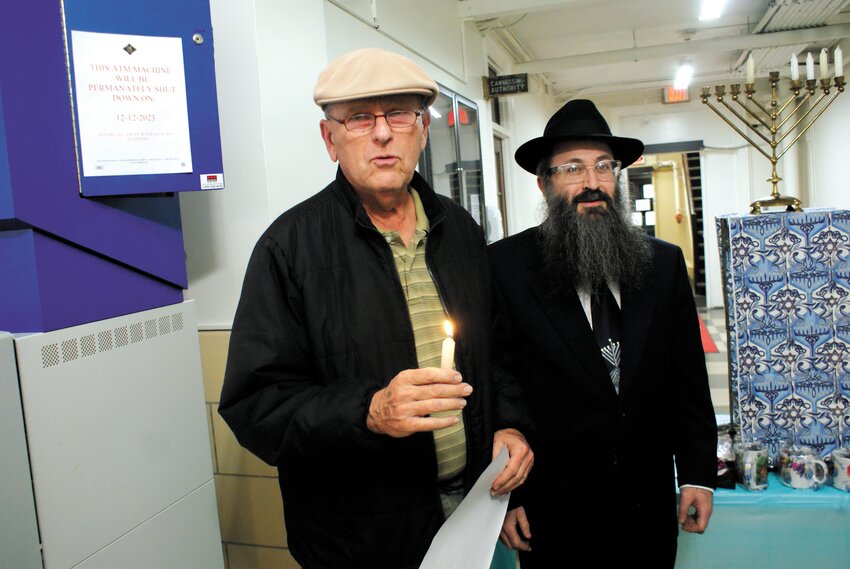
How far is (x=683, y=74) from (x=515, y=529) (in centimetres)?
842

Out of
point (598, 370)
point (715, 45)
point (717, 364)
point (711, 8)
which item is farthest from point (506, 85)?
point (598, 370)

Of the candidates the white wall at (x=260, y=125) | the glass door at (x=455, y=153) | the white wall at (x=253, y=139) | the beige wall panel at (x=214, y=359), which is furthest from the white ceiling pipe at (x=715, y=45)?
the beige wall panel at (x=214, y=359)

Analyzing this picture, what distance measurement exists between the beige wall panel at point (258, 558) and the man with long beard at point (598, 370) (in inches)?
36.8

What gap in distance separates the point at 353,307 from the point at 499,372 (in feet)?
1.52

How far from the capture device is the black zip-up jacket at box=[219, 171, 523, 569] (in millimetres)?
1182

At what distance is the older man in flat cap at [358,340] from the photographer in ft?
3.88

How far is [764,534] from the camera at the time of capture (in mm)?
2248

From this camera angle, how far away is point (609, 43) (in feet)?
25.3

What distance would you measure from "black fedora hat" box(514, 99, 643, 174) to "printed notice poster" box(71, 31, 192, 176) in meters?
0.93

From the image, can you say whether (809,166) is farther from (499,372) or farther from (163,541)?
(163,541)

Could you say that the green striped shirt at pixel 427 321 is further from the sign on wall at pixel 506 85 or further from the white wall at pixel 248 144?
the sign on wall at pixel 506 85

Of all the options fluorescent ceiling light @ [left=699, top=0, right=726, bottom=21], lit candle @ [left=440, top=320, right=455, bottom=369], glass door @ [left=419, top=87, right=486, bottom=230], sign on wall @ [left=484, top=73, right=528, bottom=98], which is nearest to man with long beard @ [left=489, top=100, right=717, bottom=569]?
lit candle @ [left=440, top=320, right=455, bottom=369]

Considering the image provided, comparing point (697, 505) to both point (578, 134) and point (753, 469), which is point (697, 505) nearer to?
point (753, 469)

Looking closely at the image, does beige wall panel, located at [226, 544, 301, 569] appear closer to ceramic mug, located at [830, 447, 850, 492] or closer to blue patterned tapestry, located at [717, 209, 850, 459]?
blue patterned tapestry, located at [717, 209, 850, 459]
